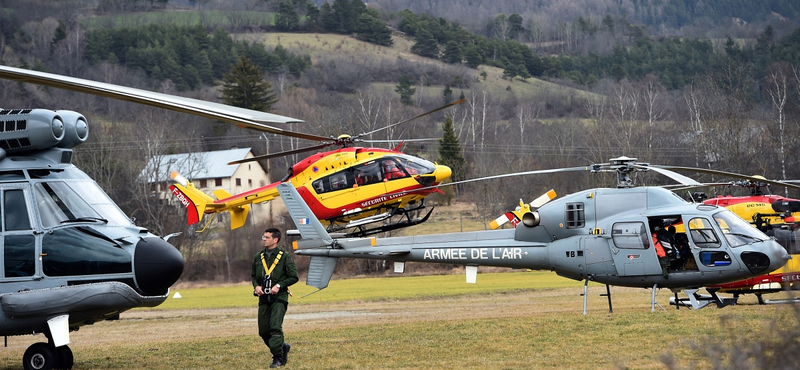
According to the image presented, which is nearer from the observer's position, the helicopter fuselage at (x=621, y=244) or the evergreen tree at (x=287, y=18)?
the helicopter fuselage at (x=621, y=244)

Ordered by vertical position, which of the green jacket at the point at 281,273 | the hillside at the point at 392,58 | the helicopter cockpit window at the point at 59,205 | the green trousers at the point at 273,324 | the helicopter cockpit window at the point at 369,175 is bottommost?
the green trousers at the point at 273,324

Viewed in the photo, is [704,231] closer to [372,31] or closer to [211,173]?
[211,173]

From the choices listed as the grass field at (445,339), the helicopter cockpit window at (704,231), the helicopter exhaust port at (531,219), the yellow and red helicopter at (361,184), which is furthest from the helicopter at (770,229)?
the yellow and red helicopter at (361,184)

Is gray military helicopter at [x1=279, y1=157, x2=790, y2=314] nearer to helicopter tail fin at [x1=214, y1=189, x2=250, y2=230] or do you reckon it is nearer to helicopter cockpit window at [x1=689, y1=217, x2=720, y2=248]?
helicopter cockpit window at [x1=689, y1=217, x2=720, y2=248]

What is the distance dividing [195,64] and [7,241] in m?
136

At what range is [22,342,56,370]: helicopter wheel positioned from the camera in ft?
37.5

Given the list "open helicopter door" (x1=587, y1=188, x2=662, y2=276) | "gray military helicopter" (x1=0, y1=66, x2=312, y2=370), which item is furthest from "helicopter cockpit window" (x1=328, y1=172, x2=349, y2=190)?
"gray military helicopter" (x1=0, y1=66, x2=312, y2=370)

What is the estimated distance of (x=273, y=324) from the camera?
1144 cm

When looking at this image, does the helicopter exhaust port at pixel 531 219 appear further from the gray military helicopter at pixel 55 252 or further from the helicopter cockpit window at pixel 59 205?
the helicopter cockpit window at pixel 59 205

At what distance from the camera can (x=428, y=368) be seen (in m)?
11.1

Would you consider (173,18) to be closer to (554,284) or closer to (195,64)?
(195,64)

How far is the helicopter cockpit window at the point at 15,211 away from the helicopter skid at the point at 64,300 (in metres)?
0.86

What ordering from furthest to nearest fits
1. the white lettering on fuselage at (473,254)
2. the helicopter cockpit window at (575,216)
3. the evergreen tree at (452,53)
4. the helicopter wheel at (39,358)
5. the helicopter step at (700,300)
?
the evergreen tree at (452,53) < the white lettering on fuselage at (473,254) < the helicopter cockpit window at (575,216) < the helicopter step at (700,300) < the helicopter wheel at (39,358)

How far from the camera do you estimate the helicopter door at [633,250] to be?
16.5 m
